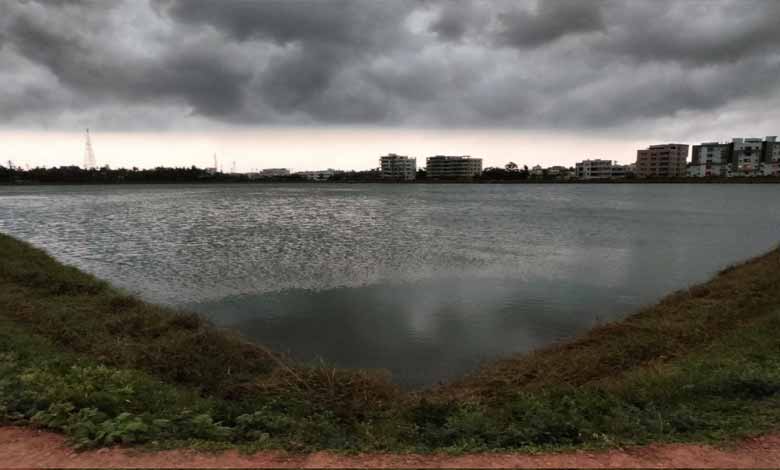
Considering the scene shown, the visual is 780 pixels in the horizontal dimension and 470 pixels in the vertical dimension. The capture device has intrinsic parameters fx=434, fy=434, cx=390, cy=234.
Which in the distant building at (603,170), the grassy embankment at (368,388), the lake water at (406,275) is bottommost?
the lake water at (406,275)

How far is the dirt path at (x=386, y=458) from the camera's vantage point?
4.98m

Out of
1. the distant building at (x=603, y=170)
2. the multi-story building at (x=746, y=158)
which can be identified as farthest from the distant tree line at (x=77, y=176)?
the multi-story building at (x=746, y=158)

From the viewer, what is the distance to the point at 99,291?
16.0m

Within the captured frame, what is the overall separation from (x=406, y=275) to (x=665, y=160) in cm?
19071

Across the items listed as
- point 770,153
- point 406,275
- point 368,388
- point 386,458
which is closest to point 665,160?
point 770,153

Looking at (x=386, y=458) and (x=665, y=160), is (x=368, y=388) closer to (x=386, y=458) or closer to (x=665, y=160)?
(x=386, y=458)

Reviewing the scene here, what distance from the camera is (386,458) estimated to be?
537cm

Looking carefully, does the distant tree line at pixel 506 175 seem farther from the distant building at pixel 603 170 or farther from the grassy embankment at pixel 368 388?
the grassy embankment at pixel 368 388

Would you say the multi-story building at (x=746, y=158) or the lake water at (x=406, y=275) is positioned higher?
the multi-story building at (x=746, y=158)

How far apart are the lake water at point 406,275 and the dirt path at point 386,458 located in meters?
5.65

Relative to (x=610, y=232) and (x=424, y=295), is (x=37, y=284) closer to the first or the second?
(x=424, y=295)

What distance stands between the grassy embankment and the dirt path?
220 mm

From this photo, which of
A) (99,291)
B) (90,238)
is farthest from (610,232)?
(90,238)

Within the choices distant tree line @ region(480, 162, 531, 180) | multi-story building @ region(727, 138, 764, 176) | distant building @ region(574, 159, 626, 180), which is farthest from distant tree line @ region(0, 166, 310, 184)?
multi-story building @ region(727, 138, 764, 176)
